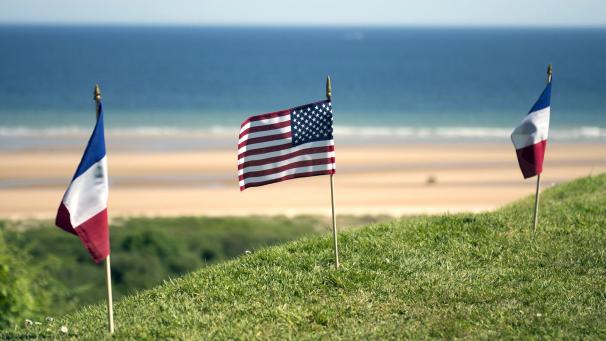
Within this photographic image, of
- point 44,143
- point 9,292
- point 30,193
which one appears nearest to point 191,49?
point 44,143

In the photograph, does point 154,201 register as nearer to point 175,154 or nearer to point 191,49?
point 175,154

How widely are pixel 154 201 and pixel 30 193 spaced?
17.9 feet

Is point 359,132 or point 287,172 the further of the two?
point 359,132

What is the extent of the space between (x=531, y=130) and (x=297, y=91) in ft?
256

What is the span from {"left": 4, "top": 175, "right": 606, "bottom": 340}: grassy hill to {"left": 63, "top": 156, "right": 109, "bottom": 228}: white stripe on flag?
119 centimetres

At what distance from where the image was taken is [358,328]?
7.95 meters

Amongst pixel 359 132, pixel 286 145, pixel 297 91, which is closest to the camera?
pixel 286 145

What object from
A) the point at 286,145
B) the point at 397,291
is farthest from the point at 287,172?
the point at 397,291

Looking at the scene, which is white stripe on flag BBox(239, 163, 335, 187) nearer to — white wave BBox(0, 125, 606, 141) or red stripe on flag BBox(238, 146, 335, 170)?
red stripe on flag BBox(238, 146, 335, 170)

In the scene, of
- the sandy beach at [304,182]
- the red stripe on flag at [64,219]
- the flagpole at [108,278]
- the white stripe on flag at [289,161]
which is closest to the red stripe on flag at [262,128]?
the white stripe on flag at [289,161]

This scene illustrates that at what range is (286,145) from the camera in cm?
932

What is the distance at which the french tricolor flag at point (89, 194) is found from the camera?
7516 millimetres

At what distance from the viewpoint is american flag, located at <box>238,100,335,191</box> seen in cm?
921

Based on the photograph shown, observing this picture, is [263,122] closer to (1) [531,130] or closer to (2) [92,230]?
(2) [92,230]
